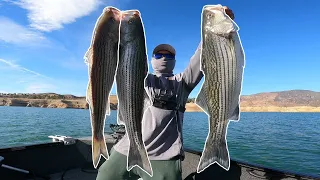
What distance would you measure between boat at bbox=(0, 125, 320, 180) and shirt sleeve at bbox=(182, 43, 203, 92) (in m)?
3.01

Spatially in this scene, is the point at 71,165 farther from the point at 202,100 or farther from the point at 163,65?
the point at 202,100

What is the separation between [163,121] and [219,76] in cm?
162

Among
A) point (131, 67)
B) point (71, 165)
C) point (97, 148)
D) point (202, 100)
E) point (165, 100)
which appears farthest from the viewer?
point (71, 165)

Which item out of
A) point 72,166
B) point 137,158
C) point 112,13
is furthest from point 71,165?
point 112,13

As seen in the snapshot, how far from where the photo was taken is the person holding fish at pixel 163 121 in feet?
14.9

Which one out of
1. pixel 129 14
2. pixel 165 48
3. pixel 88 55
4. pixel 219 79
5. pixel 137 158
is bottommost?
pixel 137 158

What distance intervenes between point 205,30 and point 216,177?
4.64m

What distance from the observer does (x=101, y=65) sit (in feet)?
10.3

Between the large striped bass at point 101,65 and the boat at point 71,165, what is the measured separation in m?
4.18

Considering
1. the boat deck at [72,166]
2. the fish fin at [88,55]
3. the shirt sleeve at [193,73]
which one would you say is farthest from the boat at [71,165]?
the fish fin at [88,55]

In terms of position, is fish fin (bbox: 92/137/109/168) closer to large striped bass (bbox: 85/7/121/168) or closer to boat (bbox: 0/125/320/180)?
large striped bass (bbox: 85/7/121/168)

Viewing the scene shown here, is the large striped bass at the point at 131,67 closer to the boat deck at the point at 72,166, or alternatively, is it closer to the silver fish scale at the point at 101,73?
the silver fish scale at the point at 101,73

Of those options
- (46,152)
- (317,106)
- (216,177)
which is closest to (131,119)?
(216,177)

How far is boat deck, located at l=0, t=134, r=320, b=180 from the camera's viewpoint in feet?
22.6
